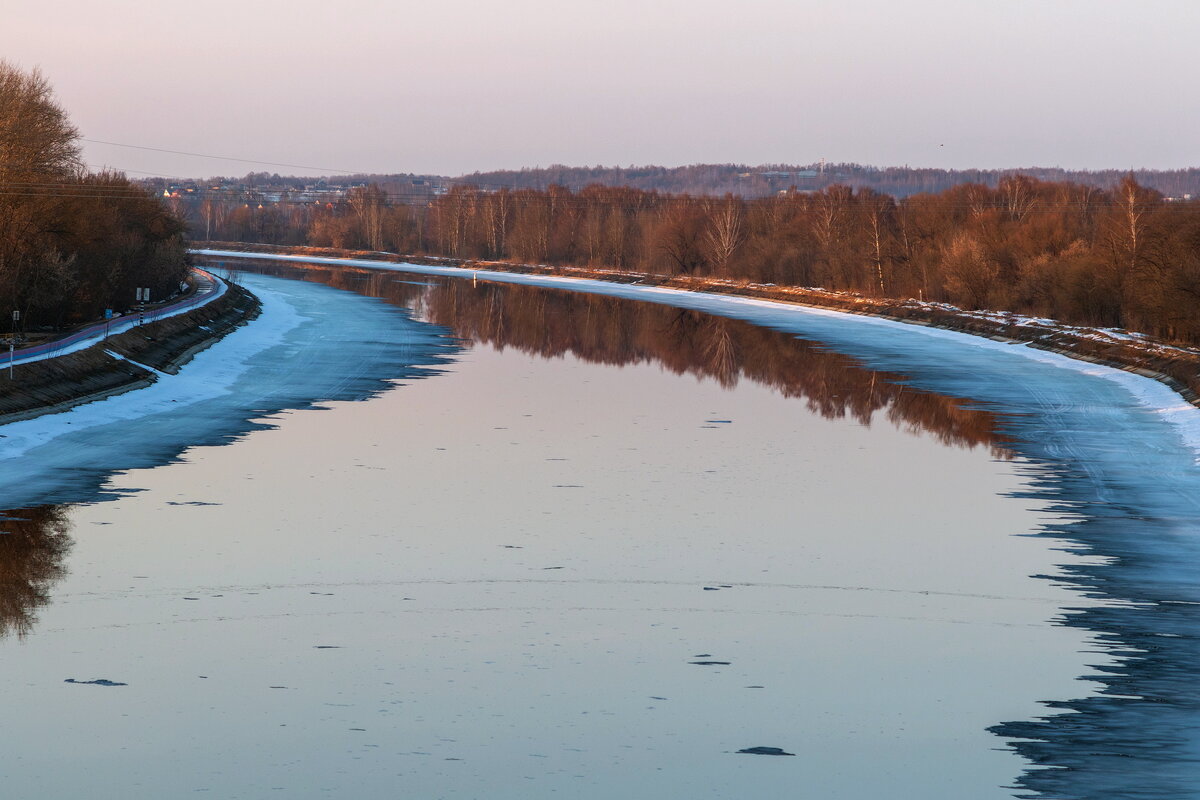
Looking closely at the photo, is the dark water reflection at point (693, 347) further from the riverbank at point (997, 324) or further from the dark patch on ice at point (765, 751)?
the dark patch on ice at point (765, 751)

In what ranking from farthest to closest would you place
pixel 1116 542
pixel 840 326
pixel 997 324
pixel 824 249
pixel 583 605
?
pixel 824 249, pixel 840 326, pixel 997 324, pixel 1116 542, pixel 583 605

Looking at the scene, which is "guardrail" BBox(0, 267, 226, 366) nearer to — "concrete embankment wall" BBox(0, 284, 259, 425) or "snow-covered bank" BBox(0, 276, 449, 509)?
"concrete embankment wall" BBox(0, 284, 259, 425)

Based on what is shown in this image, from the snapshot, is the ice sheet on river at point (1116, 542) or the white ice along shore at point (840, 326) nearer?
the ice sheet on river at point (1116, 542)

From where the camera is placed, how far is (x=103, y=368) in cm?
3234

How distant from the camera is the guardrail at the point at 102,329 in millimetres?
31031

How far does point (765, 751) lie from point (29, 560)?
938 centimetres

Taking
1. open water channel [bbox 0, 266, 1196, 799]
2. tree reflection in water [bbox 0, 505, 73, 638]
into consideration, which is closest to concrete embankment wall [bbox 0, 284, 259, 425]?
open water channel [bbox 0, 266, 1196, 799]

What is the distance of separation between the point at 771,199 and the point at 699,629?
101839 mm

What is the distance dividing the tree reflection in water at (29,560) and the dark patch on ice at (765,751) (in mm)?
6848

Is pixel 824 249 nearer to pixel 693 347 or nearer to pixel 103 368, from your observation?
pixel 693 347

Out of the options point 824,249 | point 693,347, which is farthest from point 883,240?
point 693,347

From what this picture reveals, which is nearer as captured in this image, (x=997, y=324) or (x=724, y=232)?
(x=997, y=324)

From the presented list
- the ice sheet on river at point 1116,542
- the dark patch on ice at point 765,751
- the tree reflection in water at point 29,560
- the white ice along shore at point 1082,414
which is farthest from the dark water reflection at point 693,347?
the dark patch on ice at point 765,751

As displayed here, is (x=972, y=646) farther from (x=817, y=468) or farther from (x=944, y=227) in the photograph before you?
(x=944, y=227)
